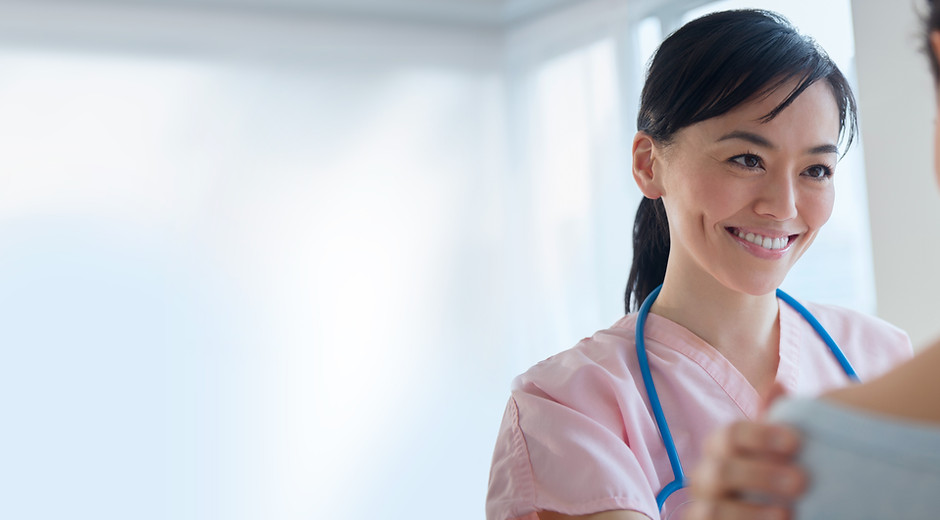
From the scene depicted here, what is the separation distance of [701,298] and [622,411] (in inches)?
9.1

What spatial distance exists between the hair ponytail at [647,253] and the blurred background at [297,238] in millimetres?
1396

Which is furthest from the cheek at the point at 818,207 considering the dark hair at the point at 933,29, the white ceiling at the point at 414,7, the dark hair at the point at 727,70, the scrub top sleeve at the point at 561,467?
the white ceiling at the point at 414,7

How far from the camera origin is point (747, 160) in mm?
1312

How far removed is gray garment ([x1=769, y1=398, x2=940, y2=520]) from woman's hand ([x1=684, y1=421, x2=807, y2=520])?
0.5 inches

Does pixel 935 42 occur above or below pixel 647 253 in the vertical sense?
above

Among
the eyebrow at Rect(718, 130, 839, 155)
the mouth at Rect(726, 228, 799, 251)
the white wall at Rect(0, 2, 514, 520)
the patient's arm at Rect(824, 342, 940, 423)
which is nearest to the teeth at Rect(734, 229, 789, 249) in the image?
the mouth at Rect(726, 228, 799, 251)

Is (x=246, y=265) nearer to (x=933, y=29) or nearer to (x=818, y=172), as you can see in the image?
(x=818, y=172)

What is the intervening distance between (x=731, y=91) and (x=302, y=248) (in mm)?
2610

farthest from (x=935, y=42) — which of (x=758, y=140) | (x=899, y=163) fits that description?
(x=899, y=163)

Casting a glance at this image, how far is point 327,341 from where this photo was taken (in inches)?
146

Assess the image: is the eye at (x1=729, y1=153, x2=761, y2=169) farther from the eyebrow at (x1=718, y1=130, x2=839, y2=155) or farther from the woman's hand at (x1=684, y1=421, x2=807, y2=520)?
the woman's hand at (x1=684, y1=421, x2=807, y2=520)

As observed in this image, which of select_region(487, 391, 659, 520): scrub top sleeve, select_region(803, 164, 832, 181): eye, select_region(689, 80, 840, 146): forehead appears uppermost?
select_region(689, 80, 840, 146): forehead

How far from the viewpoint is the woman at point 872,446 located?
18.6 inches

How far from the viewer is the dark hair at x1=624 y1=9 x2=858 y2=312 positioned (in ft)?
4.25
